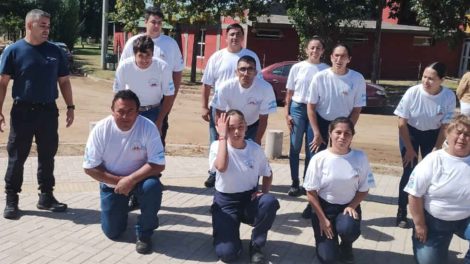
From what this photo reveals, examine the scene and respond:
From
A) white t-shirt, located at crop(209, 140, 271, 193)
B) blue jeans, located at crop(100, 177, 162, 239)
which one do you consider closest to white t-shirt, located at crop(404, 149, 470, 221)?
white t-shirt, located at crop(209, 140, 271, 193)

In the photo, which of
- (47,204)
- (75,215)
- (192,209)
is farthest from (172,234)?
(47,204)

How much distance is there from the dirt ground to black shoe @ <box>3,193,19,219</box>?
3.15 meters

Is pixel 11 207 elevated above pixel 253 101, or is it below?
below

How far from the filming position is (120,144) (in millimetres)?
4527

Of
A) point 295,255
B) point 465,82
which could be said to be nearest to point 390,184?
point 465,82

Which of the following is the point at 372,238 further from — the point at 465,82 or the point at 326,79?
the point at 465,82

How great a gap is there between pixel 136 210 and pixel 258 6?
58.9 feet

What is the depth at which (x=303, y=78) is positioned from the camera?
5996mm

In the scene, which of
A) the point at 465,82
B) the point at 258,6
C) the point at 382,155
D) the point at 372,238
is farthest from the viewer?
the point at 258,6

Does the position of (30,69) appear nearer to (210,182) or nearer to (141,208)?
(141,208)

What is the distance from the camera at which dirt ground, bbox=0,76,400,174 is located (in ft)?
30.0

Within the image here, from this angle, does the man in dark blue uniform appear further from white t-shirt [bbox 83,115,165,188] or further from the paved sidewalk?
white t-shirt [bbox 83,115,165,188]

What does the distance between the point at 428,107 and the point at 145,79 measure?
2858 mm

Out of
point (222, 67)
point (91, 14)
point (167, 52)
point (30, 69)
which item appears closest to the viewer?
point (30, 69)
